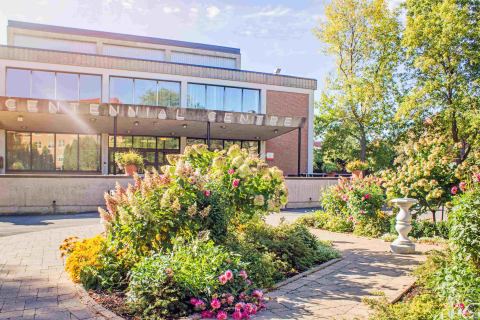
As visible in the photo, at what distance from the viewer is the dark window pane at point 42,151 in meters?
18.2

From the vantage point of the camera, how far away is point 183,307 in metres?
3.29

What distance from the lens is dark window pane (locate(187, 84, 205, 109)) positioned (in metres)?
20.6

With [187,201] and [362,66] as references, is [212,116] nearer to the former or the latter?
[187,201]

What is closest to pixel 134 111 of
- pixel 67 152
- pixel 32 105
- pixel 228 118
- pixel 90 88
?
pixel 32 105

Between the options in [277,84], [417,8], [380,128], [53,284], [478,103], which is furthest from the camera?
[380,128]

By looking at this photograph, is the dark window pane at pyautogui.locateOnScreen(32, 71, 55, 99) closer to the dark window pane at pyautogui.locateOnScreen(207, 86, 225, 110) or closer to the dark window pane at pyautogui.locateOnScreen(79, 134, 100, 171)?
the dark window pane at pyautogui.locateOnScreen(79, 134, 100, 171)

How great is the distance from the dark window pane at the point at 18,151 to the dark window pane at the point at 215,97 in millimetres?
10607

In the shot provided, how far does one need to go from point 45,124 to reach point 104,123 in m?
3.09

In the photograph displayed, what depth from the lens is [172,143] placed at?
832 inches

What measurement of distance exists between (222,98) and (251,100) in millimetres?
2091

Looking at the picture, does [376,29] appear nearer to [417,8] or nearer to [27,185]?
[417,8]

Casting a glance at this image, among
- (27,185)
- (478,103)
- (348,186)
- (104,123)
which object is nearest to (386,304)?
(348,186)

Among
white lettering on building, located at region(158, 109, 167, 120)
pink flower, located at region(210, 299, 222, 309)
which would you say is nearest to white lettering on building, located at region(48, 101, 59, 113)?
white lettering on building, located at region(158, 109, 167, 120)

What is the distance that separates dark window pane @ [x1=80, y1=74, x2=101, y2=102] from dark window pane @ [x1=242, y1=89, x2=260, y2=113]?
9.03 meters
